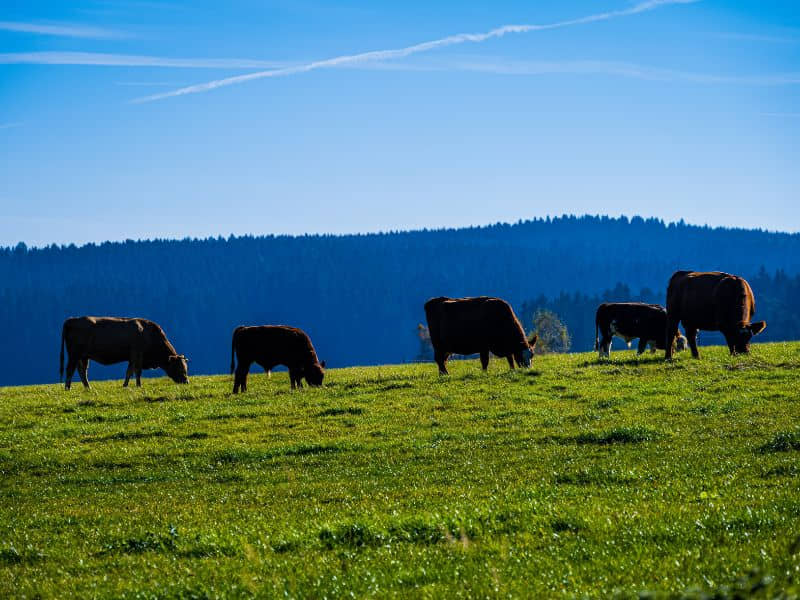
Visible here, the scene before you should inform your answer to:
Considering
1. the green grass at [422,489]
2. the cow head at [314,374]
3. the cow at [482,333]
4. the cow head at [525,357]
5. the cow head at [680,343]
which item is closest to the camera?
the green grass at [422,489]

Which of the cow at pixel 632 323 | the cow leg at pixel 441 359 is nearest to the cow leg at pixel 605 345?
the cow at pixel 632 323

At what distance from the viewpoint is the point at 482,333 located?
1383 inches

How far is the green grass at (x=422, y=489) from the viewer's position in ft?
29.6

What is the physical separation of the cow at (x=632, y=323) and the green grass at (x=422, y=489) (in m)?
10.5

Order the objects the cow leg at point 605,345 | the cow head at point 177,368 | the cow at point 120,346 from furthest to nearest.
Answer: the cow head at point 177,368
the cow at point 120,346
the cow leg at point 605,345

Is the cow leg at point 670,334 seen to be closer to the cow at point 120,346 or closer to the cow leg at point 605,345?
the cow leg at point 605,345

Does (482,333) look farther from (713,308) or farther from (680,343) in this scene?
(680,343)

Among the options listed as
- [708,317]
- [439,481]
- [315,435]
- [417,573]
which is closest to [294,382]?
[315,435]

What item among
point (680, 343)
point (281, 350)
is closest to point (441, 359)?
point (281, 350)

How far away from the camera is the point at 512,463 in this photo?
1689cm

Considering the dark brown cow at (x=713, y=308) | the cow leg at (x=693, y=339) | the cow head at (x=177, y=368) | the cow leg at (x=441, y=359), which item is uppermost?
the dark brown cow at (x=713, y=308)

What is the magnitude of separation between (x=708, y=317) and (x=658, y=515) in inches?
954

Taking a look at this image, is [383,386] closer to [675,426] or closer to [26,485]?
[675,426]

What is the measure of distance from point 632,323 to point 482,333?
9388mm
